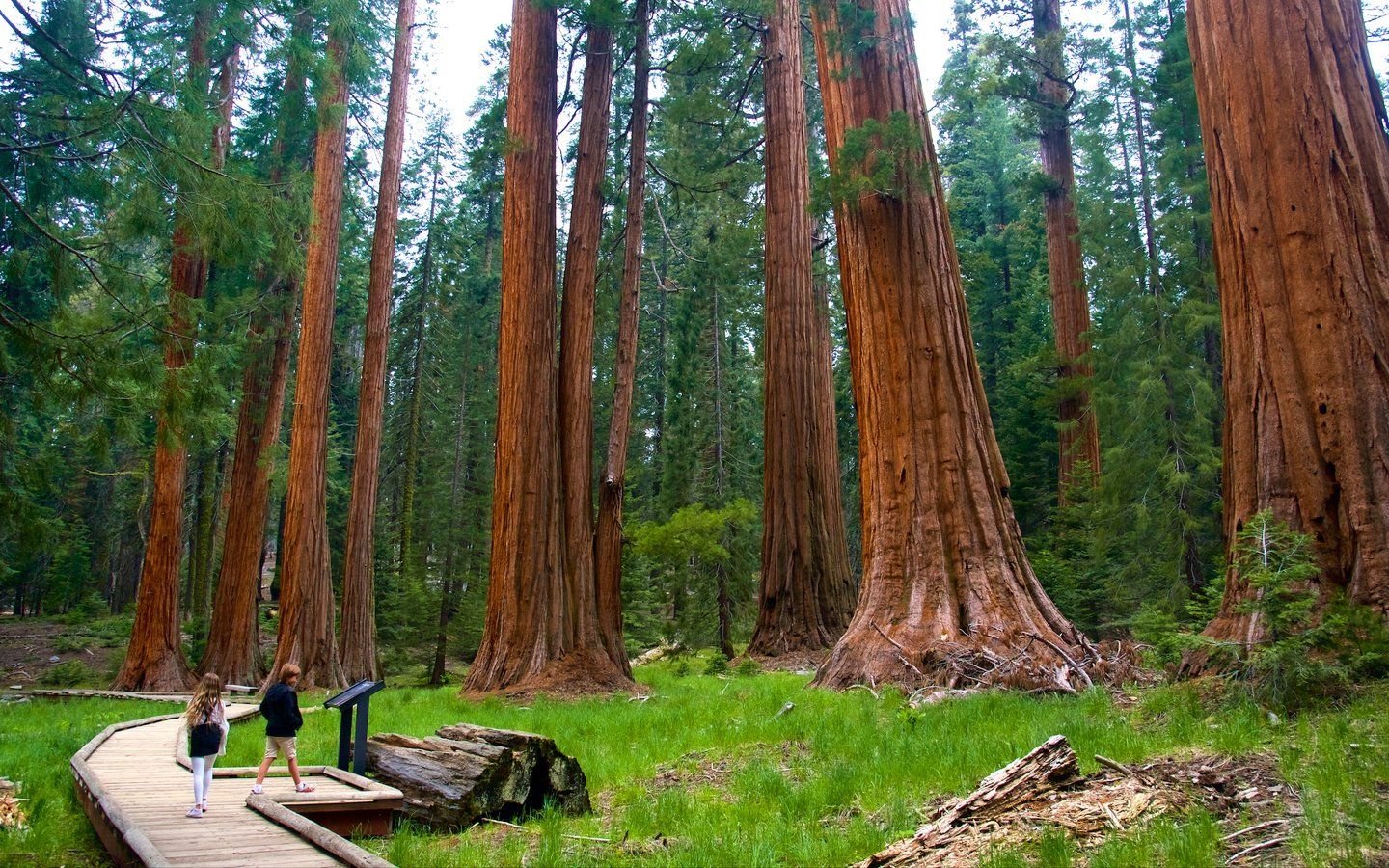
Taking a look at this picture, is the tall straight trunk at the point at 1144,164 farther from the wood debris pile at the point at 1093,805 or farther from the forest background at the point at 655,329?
the wood debris pile at the point at 1093,805

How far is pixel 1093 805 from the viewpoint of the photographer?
13.2ft

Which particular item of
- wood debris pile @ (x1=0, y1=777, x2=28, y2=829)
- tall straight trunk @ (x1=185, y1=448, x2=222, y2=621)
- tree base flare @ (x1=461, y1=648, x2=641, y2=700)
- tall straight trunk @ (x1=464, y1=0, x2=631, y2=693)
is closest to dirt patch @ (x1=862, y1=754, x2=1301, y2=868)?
wood debris pile @ (x1=0, y1=777, x2=28, y2=829)

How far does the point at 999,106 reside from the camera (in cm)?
3434

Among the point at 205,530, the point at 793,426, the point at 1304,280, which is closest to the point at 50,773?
the point at 1304,280

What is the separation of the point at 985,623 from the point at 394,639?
69.1ft

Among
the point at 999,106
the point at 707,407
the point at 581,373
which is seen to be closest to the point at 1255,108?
the point at 581,373

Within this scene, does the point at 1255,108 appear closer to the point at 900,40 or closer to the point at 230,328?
the point at 900,40

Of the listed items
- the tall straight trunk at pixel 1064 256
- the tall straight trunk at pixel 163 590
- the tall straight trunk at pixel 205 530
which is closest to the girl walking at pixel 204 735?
the tall straight trunk at pixel 163 590

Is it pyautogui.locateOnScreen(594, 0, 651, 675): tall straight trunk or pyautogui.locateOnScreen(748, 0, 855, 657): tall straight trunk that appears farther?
pyautogui.locateOnScreen(748, 0, 855, 657): tall straight trunk

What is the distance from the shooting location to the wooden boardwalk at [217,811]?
4398 millimetres

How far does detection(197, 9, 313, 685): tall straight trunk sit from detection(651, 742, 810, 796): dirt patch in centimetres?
1409

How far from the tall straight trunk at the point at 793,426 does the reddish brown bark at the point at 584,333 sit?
312cm

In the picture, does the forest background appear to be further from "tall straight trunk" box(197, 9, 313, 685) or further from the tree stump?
the tree stump

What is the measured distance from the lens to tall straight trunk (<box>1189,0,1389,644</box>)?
5.99 metres
